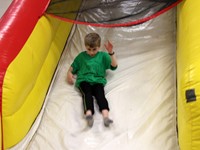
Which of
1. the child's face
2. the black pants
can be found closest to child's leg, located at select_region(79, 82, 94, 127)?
the black pants

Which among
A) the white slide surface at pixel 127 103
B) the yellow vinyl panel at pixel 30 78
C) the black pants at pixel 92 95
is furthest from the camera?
the black pants at pixel 92 95

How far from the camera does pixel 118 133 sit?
145 cm

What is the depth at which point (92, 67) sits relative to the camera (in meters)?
1.68

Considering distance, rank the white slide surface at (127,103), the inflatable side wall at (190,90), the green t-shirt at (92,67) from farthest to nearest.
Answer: the green t-shirt at (92,67)
the white slide surface at (127,103)
the inflatable side wall at (190,90)

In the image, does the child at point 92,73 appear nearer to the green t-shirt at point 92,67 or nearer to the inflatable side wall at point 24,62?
the green t-shirt at point 92,67


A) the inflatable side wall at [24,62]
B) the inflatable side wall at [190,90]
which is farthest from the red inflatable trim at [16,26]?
the inflatable side wall at [190,90]

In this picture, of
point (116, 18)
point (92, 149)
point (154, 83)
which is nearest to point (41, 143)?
point (92, 149)

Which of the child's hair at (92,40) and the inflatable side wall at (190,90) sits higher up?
the child's hair at (92,40)

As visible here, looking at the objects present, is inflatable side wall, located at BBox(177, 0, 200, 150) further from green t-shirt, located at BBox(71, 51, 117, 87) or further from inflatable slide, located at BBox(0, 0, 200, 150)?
green t-shirt, located at BBox(71, 51, 117, 87)

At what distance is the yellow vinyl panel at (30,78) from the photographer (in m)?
1.25

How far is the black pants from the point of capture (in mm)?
1552

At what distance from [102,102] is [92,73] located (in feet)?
0.63

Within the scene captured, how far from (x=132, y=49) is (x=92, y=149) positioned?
2.57 feet

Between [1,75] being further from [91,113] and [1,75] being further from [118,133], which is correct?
[118,133]
